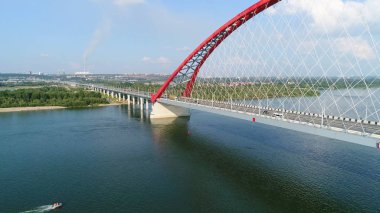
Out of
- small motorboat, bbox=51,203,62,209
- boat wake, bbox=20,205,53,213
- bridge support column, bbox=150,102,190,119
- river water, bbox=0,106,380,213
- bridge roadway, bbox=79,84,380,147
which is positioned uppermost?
bridge roadway, bbox=79,84,380,147

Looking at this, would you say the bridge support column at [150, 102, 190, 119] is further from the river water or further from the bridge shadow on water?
the bridge shadow on water

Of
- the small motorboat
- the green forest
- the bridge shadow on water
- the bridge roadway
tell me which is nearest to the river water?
the bridge shadow on water

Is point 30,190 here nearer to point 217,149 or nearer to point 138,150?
point 138,150

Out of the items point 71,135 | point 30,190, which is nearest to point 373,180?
point 30,190

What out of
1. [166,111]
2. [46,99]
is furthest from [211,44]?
[46,99]

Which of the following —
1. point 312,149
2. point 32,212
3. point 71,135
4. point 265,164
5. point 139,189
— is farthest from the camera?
point 71,135

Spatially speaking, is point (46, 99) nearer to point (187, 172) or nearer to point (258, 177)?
point (187, 172)

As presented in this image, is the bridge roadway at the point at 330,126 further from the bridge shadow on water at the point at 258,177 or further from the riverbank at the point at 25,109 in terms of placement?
the riverbank at the point at 25,109
